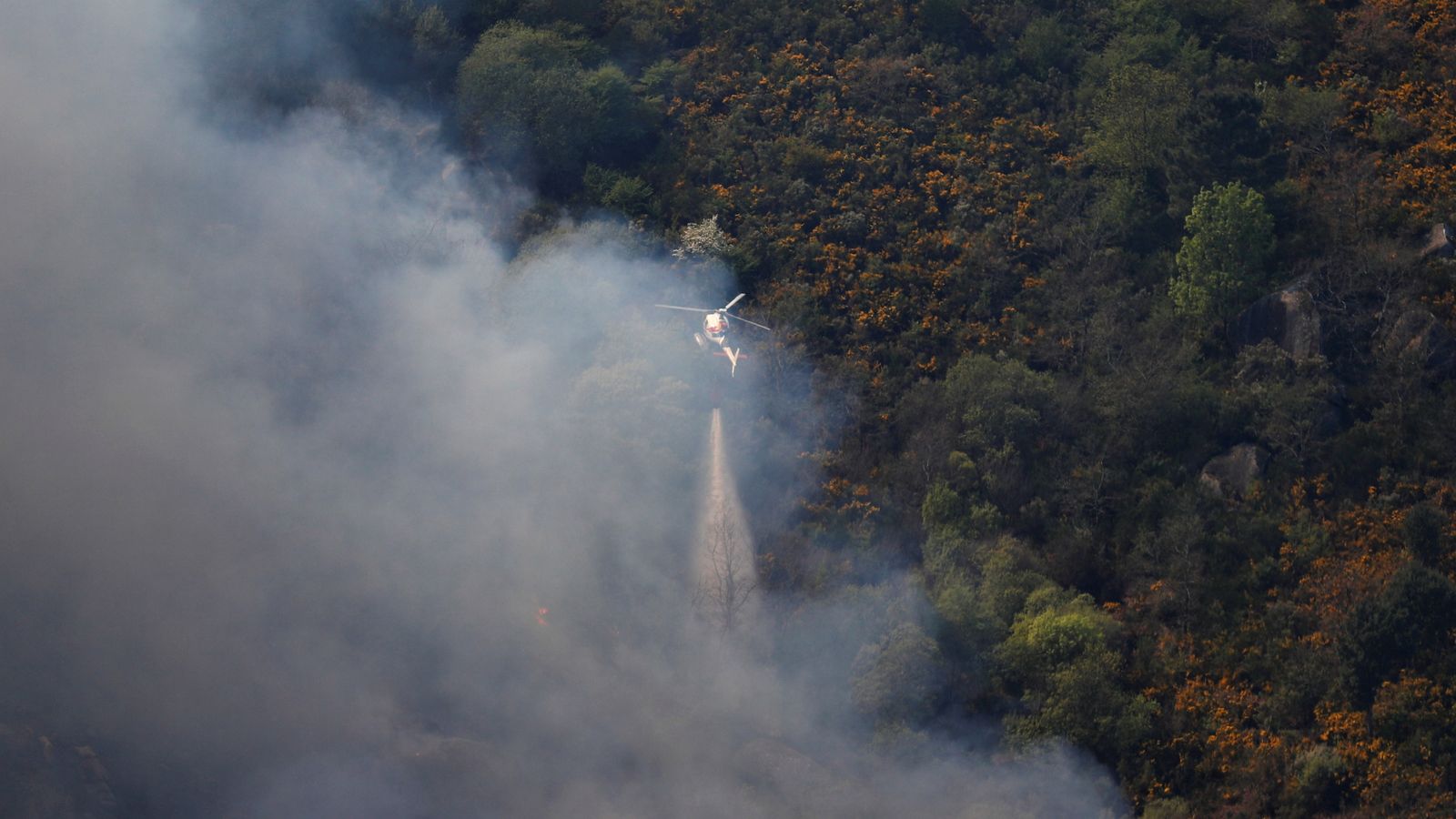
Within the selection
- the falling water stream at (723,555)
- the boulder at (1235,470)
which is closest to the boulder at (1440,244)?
the boulder at (1235,470)

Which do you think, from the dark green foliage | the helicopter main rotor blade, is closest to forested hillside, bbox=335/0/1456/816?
the dark green foliage

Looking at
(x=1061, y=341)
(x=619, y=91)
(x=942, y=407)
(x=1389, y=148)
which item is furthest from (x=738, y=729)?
(x=1389, y=148)

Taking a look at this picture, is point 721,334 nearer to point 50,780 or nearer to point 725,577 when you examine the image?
point 725,577

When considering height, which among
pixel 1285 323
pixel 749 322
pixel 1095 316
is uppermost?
pixel 749 322

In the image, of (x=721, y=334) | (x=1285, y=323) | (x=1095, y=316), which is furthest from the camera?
(x=721, y=334)

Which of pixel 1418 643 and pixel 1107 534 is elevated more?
pixel 1107 534

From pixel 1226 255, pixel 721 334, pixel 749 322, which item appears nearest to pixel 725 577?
pixel 721 334

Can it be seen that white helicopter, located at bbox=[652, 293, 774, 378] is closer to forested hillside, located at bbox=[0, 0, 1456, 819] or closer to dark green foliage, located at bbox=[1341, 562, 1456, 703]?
forested hillside, located at bbox=[0, 0, 1456, 819]

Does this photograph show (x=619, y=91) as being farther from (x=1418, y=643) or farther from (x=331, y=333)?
(x=1418, y=643)
